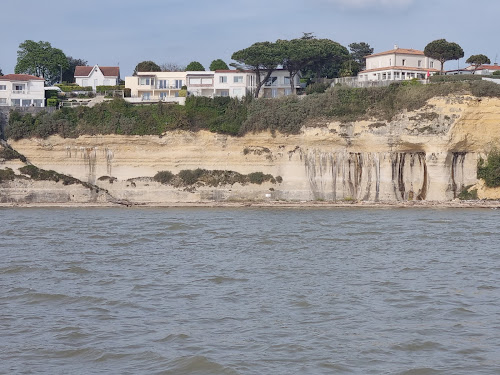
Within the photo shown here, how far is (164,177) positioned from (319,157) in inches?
368

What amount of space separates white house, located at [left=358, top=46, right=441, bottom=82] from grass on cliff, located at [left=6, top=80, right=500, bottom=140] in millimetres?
10609

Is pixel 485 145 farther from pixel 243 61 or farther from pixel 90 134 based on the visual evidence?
pixel 90 134

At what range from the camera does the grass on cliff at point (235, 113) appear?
4631 centimetres

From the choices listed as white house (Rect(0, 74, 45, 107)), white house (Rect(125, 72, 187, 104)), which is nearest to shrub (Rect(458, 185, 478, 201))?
white house (Rect(125, 72, 187, 104))

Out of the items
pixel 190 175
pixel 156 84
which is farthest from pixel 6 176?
pixel 156 84

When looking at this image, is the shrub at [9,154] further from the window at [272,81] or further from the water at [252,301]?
the window at [272,81]

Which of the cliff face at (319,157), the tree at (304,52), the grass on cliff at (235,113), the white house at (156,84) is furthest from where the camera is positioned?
the white house at (156,84)

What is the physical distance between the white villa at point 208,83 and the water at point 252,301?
27418mm

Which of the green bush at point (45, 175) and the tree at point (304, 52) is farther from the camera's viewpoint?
the tree at point (304, 52)

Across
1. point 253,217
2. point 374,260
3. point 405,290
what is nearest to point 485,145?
point 253,217

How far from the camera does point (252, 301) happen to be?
18.1m

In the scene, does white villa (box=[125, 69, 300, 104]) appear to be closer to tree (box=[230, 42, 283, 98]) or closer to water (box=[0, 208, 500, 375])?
tree (box=[230, 42, 283, 98])

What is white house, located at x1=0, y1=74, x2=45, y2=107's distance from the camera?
56094 millimetres

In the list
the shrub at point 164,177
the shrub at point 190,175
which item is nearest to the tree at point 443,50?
the shrub at point 190,175
